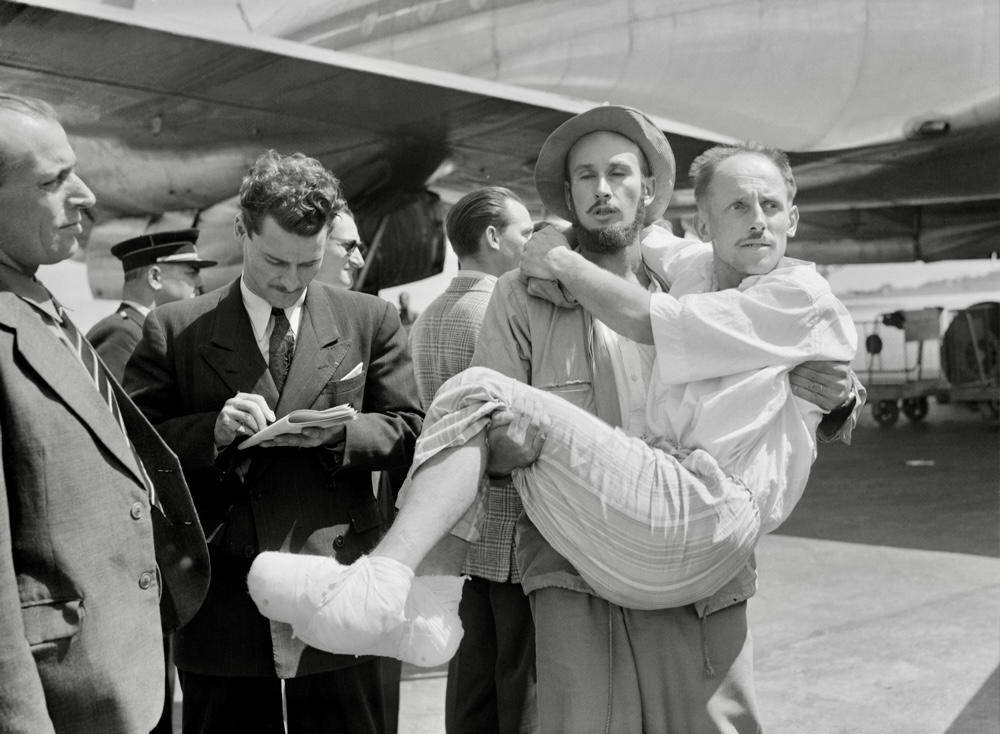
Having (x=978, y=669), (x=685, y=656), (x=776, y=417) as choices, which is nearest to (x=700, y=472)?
(x=776, y=417)

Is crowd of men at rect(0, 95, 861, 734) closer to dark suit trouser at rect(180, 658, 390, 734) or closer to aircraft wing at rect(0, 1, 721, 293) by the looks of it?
dark suit trouser at rect(180, 658, 390, 734)

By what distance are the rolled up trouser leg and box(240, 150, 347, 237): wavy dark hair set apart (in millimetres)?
638

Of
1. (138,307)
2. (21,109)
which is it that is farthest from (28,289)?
(138,307)

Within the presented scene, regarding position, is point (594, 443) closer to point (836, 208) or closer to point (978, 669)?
point (978, 669)

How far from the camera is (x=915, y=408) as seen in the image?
14.5 m

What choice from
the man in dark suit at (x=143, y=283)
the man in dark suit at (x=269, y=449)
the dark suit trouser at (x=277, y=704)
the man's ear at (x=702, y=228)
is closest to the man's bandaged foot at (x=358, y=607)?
the man in dark suit at (x=269, y=449)

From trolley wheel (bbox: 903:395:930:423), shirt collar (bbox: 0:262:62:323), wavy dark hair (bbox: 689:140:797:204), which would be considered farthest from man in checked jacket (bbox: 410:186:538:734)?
trolley wheel (bbox: 903:395:930:423)

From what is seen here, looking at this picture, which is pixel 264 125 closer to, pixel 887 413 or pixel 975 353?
pixel 887 413

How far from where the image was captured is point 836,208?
1069 cm

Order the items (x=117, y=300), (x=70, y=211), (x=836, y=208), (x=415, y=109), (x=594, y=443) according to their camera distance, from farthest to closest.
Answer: (x=836, y=208), (x=415, y=109), (x=117, y=300), (x=594, y=443), (x=70, y=211)

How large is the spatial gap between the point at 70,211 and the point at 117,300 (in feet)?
13.6

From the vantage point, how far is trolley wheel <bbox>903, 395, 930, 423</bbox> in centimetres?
1436

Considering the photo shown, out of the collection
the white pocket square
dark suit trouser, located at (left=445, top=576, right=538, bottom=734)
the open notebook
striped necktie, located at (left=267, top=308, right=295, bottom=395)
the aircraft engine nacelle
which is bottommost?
the aircraft engine nacelle

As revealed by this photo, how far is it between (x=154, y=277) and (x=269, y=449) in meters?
2.14
